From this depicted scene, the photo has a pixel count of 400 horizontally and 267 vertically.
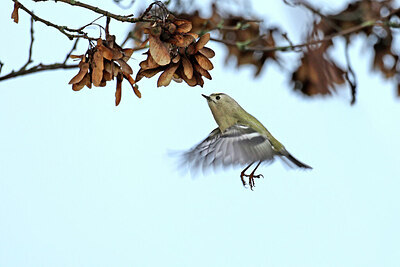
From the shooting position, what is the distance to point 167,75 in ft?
2.99

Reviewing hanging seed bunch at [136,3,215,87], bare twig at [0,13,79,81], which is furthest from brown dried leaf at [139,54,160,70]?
bare twig at [0,13,79,81]

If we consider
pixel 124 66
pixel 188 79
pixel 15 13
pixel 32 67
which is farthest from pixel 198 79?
pixel 32 67

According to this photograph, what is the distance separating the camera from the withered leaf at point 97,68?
88 centimetres

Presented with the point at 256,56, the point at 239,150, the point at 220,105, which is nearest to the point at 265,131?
the point at 220,105

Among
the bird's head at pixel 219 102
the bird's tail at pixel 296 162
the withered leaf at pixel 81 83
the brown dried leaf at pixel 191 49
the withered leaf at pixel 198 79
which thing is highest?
the bird's head at pixel 219 102

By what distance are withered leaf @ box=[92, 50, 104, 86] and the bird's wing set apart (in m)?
0.37

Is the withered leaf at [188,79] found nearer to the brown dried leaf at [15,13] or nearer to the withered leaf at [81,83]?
the withered leaf at [81,83]

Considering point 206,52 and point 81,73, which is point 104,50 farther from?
point 206,52

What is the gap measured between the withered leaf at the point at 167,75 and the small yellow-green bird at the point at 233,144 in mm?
308

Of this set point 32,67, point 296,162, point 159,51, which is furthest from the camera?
point 296,162

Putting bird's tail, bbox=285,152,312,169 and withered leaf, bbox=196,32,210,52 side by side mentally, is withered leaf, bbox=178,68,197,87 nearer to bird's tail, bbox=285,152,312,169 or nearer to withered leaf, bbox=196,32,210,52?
withered leaf, bbox=196,32,210,52

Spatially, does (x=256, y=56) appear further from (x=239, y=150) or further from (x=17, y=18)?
(x=17, y=18)

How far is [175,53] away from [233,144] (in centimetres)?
41

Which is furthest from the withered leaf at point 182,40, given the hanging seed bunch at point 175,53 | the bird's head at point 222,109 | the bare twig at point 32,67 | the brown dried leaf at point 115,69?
the bird's head at point 222,109
